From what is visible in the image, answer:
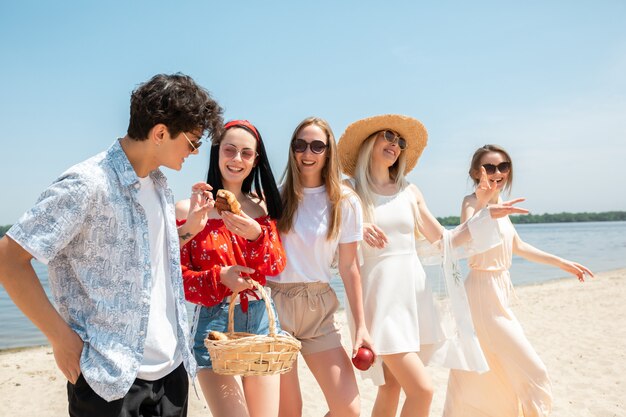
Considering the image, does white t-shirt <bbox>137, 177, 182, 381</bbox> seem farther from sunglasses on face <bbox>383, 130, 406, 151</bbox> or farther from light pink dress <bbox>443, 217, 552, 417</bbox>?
light pink dress <bbox>443, 217, 552, 417</bbox>

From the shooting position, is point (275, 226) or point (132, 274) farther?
point (275, 226)

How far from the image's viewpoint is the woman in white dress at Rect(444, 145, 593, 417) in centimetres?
473

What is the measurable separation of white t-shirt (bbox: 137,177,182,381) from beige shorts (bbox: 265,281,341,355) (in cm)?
113

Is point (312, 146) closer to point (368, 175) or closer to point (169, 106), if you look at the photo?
point (368, 175)

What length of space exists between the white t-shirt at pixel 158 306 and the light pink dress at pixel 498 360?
3.23 metres

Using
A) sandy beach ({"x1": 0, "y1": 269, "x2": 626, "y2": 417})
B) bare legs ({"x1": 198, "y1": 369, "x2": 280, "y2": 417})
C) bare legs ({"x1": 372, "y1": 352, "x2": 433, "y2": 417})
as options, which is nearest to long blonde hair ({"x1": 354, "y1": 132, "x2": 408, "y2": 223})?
bare legs ({"x1": 372, "y1": 352, "x2": 433, "y2": 417})

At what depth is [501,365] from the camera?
488cm

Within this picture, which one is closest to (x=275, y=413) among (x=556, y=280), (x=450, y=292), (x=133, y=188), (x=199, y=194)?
(x=199, y=194)

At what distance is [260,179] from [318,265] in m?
0.72

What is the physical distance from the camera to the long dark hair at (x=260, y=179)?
3619 millimetres

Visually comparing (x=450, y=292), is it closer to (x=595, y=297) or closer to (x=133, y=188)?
(x=133, y=188)

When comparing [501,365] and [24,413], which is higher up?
[501,365]

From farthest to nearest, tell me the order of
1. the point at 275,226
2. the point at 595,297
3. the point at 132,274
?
the point at 595,297 → the point at 275,226 → the point at 132,274

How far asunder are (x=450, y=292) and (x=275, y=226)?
186cm
